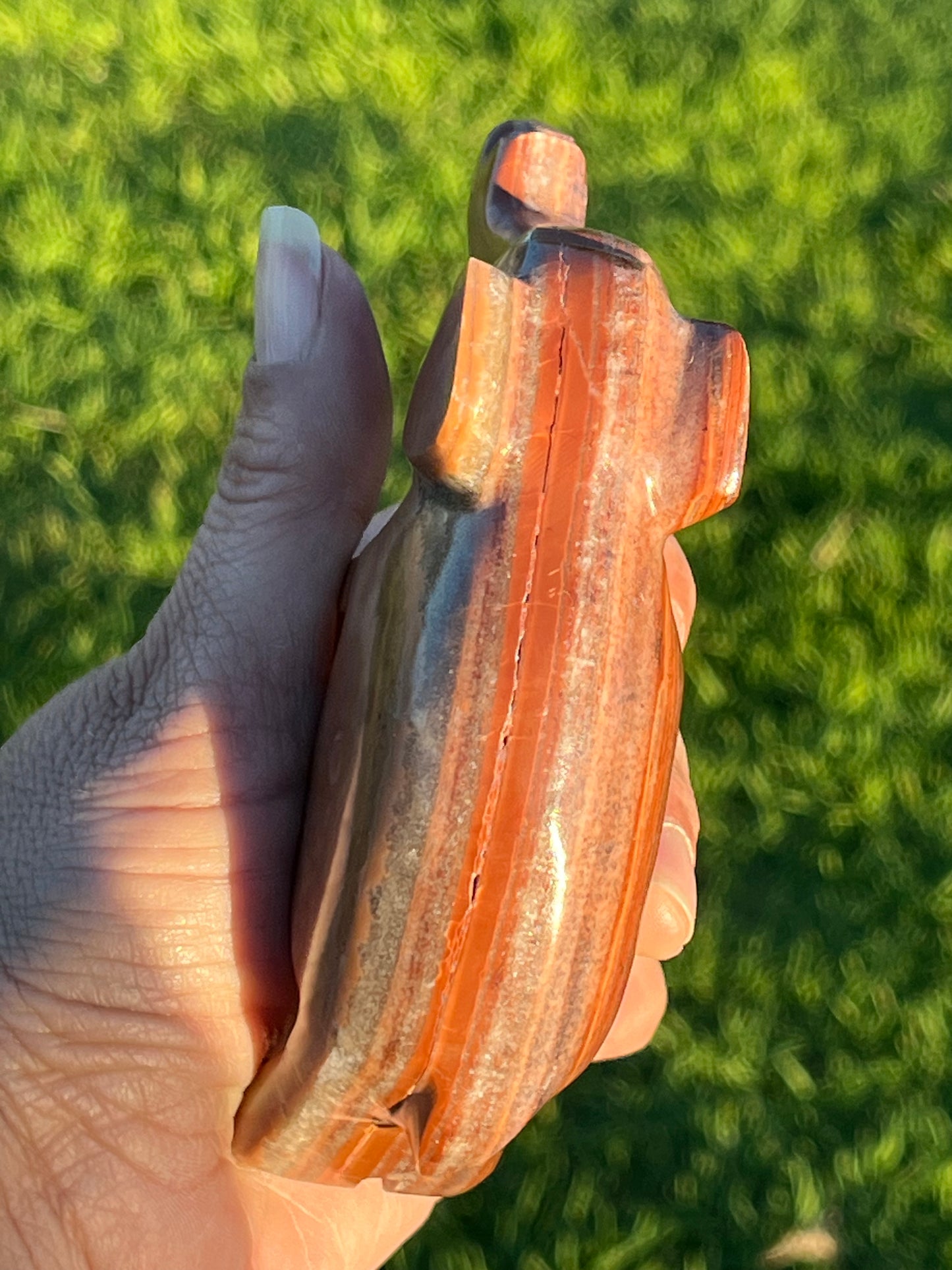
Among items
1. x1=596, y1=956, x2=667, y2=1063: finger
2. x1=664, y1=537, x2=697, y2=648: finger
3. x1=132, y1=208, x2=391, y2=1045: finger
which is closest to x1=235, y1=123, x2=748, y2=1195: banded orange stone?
x1=132, y1=208, x2=391, y2=1045: finger

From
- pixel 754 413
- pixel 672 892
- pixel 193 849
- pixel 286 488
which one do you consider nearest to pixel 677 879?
pixel 672 892

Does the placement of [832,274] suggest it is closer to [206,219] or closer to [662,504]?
[206,219]

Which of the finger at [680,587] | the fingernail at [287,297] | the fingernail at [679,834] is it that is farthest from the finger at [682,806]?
the fingernail at [287,297]

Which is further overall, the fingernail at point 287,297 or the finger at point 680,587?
the finger at point 680,587

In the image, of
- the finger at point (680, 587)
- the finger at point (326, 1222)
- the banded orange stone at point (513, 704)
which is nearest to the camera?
the banded orange stone at point (513, 704)

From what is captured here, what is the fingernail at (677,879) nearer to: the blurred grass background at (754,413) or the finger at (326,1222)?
the finger at (326,1222)

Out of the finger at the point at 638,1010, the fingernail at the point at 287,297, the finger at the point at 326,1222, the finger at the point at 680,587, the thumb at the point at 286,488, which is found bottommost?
the finger at the point at 326,1222
